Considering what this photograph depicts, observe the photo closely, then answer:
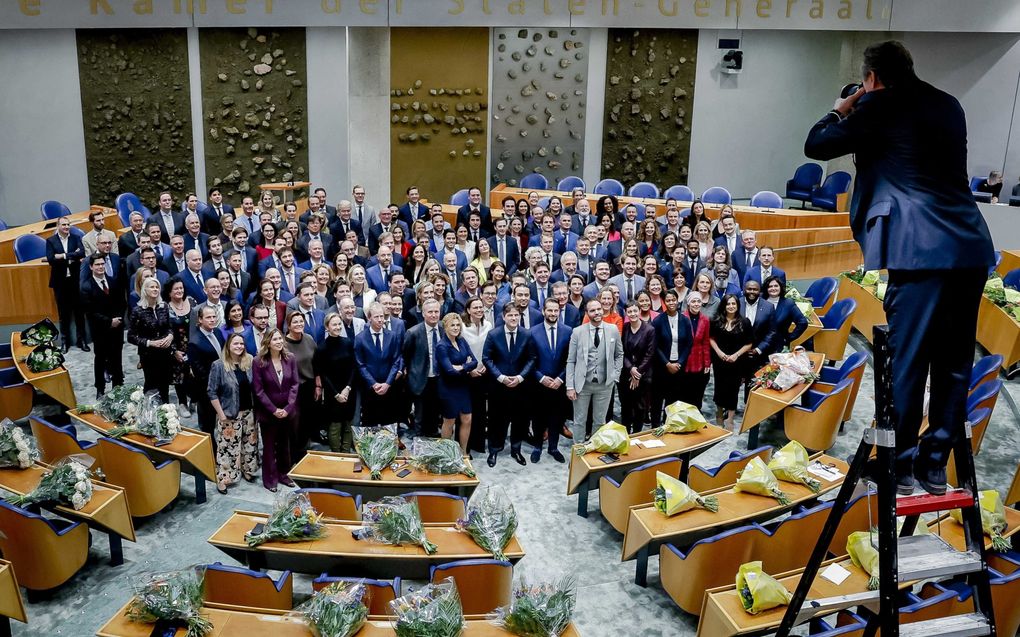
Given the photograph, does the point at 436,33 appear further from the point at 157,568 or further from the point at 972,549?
the point at 972,549

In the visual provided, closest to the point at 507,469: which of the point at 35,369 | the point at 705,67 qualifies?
the point at 35,369

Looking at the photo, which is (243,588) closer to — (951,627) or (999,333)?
(951,627)

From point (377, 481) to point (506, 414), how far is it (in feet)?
5.63

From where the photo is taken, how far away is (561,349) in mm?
7223

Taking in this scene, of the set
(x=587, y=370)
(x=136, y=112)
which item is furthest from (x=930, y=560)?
(x=136, y=112)

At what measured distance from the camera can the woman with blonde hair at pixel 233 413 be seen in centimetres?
646

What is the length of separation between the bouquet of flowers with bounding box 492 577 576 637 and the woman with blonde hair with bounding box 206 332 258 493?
10.2 feet

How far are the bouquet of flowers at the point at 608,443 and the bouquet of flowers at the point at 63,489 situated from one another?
11.0 ft

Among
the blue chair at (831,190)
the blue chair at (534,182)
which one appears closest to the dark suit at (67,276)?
the blue chair at (534,182)

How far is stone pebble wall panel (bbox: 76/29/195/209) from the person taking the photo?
46.5 feet

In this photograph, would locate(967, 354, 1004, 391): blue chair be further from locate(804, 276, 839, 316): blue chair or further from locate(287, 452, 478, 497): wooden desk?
locate(287, 452, 478, 497): wooden desk

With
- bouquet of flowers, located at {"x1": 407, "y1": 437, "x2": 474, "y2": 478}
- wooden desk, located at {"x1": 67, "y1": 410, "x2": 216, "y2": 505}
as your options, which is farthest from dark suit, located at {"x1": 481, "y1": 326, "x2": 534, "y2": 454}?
wooden desk, located at {"x1": 67, "y1": 410, "x2": 216, "y2": 505}

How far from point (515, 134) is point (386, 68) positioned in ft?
8.23

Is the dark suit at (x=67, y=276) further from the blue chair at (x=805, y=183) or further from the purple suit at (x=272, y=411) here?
the blue chair at (x=805, y=183)
